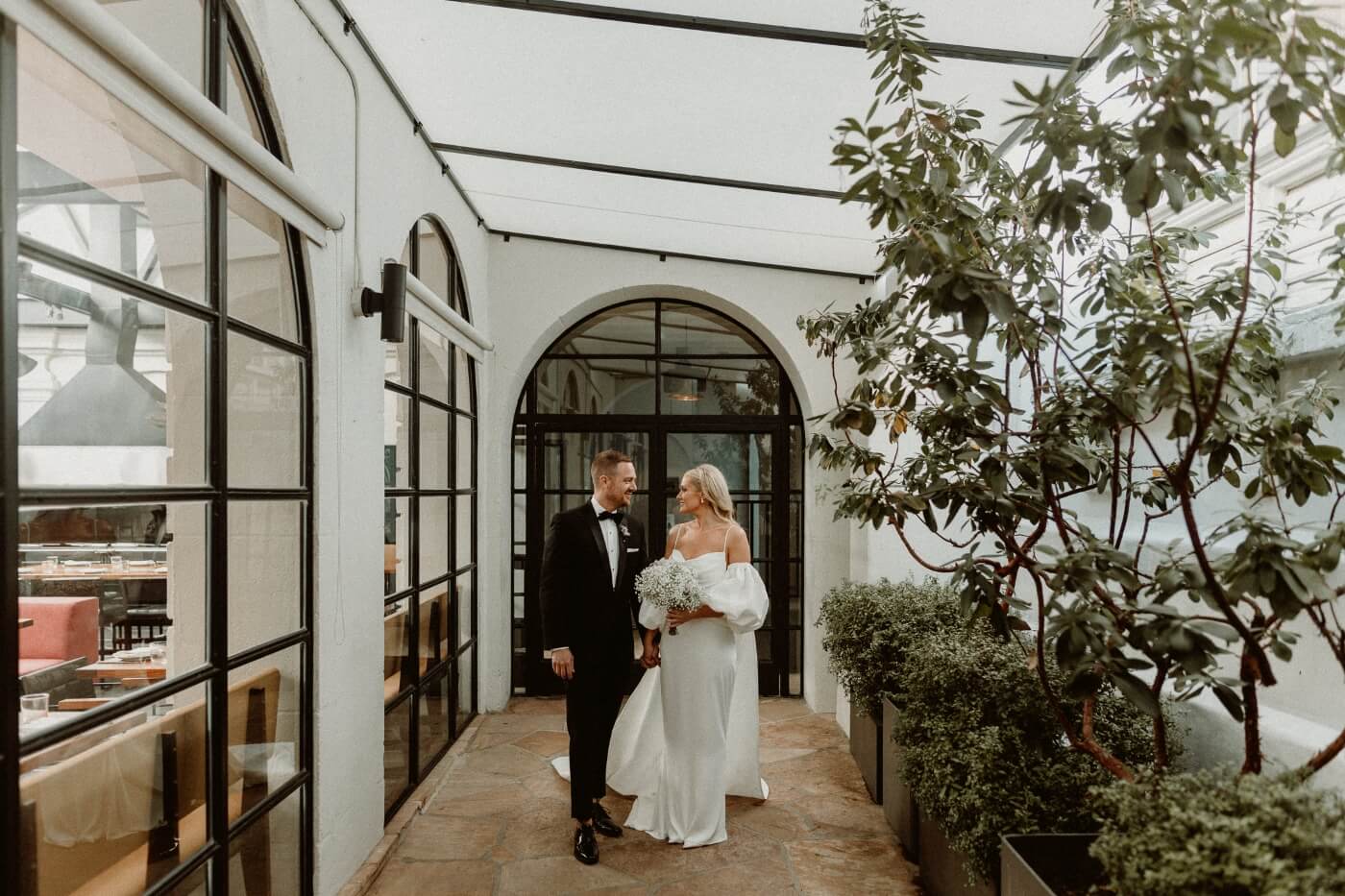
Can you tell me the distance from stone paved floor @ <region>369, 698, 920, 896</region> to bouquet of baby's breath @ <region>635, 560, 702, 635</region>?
1.15 m

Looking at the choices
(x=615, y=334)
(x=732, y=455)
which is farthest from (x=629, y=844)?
(x=615, y=334)

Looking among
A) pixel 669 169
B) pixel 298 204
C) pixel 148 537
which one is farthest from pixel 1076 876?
pixel 669 169

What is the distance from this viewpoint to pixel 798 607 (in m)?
6.86

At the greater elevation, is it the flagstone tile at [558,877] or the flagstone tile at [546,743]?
the flagstone tile at [558,877]

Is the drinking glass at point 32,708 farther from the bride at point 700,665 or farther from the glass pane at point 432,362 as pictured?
the glass pane at point 432,362

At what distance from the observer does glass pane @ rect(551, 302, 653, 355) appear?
6.90 m

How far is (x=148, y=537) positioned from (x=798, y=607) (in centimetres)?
535

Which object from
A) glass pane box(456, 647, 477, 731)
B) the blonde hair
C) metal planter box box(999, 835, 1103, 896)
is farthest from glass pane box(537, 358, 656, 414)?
metal planter box box(999, 835, 1103, 896)

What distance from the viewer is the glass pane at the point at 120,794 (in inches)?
72.2

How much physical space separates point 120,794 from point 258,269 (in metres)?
1.64

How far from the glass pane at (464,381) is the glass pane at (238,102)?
2756mm

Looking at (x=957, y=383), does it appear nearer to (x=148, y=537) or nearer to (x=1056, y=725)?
(x=1056, y=725)

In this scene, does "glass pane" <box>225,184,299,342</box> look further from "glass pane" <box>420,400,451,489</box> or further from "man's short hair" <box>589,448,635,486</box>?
"glass pane" <box>420,400,451,489</box>

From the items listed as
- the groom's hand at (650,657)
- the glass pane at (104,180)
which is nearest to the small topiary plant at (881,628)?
the groom's hand at (650,657)
